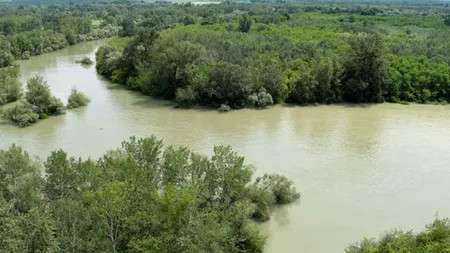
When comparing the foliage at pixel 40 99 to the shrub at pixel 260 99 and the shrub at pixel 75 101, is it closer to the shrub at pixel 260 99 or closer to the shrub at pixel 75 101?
the shrub at pixel 75 101

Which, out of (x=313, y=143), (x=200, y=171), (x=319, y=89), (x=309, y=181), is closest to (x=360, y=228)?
(x=309, y=181)

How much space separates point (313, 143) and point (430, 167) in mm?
8007

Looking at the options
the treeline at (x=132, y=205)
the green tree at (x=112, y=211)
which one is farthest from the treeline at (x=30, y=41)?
the green tree at (x=112, y=211)

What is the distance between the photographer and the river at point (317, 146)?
21.6 metres

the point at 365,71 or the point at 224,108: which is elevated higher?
the point at 365,71

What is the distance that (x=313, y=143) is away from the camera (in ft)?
104

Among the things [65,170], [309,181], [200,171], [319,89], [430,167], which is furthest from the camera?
[319,89]

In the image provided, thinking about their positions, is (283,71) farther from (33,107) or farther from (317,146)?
(33,107)

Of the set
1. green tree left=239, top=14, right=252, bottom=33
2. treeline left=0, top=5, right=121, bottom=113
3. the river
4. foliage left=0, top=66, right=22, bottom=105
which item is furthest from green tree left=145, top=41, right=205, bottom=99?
green tree left=239, top=14, right=252, bottom=33

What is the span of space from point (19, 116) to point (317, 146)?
947 inches

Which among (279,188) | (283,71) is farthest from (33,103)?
(279,188)

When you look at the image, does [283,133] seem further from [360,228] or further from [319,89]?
[360,228]

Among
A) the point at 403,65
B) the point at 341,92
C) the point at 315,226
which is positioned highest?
the point at 403,65

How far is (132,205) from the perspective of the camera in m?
13.9
